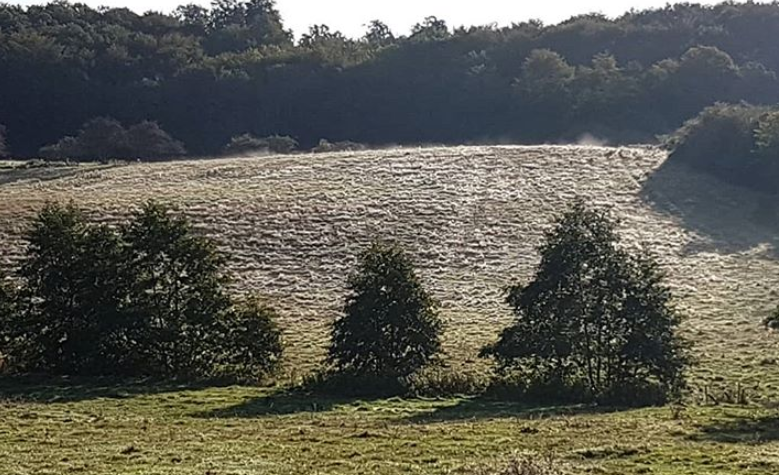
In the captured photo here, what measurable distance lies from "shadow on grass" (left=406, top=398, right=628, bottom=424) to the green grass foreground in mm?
50

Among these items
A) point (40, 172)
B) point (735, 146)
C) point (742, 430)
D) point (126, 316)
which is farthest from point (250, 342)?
point (735, 146)

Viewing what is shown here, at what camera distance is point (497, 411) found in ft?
83.9

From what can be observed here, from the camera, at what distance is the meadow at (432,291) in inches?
715

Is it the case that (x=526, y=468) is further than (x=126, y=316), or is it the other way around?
(x=126, y=316)

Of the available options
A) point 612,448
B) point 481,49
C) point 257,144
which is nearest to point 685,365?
point 612,448

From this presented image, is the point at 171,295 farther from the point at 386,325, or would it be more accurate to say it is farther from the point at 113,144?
the point at 113,144

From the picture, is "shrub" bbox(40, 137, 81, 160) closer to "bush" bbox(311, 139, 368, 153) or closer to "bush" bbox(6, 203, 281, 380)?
"bush" bbox(311, 139, 368, 153)

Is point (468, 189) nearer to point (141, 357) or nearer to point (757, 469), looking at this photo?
point (141, 357)

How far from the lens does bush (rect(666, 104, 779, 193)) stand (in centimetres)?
6756

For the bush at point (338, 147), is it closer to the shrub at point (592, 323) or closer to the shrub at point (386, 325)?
the shrub at point (386, 325)

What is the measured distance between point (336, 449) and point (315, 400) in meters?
8.78

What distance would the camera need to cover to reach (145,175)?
72812 millimetres

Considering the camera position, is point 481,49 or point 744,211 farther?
point 481,49

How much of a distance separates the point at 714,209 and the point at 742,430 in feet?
155
